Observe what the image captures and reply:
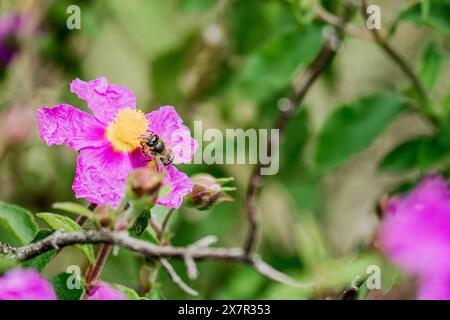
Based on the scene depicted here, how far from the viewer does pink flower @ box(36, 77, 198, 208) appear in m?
0.56

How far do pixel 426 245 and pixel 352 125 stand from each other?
40cm

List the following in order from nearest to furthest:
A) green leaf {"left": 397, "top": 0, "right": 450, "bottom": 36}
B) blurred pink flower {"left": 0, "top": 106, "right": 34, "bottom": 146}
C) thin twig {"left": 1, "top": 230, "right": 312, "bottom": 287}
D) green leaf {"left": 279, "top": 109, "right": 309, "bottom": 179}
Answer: thin twig {"left": 1, "top": 230, "right": 312, "bottom": 287} < green leaf {"left": 397, "top": 0, "right": 450, "bottom": 36} < blurred pink flower {"left": 0, "top": 106, "right": 34, "bottom": 146} < green leaf {"left": 279, "top": 109, "right": 309, "bottom": 179}

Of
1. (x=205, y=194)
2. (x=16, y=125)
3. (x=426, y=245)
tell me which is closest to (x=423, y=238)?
(x=426, y=245)

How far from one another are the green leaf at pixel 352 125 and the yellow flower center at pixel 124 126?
342 millimetres

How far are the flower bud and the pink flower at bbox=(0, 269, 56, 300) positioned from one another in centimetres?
14

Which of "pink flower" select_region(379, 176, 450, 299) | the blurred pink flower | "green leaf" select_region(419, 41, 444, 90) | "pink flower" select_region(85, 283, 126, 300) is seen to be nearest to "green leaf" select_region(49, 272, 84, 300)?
"pink flower" select_region(85, 283, 126, 300)

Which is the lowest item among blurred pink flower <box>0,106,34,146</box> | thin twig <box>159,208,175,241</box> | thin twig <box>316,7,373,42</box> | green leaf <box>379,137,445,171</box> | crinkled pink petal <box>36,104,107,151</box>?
thin twig <box>159,208,175,241</box>

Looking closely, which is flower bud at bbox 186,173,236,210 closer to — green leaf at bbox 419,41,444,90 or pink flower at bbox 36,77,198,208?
pink flower at bbox 36,77,198,208

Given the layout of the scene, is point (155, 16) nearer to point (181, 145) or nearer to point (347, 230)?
point (347, 230)

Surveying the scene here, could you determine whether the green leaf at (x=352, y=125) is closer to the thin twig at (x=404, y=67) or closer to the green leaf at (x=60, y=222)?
the thin twig at (x=404, y=67)

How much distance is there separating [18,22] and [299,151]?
446mm

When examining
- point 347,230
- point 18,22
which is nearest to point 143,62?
point 18,22

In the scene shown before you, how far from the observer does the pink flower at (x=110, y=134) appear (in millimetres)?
565
